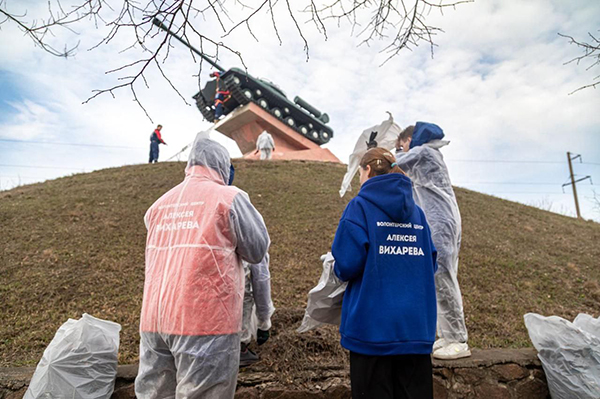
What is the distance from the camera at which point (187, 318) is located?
187 centimetres

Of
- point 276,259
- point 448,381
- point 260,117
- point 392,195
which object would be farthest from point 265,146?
point 392,195

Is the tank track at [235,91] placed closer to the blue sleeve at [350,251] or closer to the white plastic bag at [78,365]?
the white plastic bag at [78,365]

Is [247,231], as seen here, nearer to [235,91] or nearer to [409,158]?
[409,158]

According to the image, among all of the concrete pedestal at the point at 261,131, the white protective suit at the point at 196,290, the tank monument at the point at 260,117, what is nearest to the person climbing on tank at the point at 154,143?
the tank monument at the point at 260,117

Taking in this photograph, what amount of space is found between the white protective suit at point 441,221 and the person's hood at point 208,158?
1.53 m

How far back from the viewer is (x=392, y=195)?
1.98 meters

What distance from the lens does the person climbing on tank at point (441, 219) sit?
2.88m

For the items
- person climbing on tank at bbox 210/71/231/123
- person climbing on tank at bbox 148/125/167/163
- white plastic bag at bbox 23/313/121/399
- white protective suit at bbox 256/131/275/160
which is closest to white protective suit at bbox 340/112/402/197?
white plastic bag at bbox 23/313/121/399

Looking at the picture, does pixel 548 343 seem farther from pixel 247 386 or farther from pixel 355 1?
pixel 355 1

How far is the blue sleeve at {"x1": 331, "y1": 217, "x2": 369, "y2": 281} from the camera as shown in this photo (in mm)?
1873

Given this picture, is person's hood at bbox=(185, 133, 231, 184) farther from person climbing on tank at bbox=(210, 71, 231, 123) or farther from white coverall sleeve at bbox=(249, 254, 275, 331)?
person climbing on tank at bbox=(210, 71, 231, 123)

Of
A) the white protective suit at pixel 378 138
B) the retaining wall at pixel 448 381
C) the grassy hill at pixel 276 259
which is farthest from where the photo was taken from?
the grassy hill at pixel 276 259

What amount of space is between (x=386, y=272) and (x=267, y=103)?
66.0 ft

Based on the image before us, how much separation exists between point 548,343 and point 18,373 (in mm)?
3778
